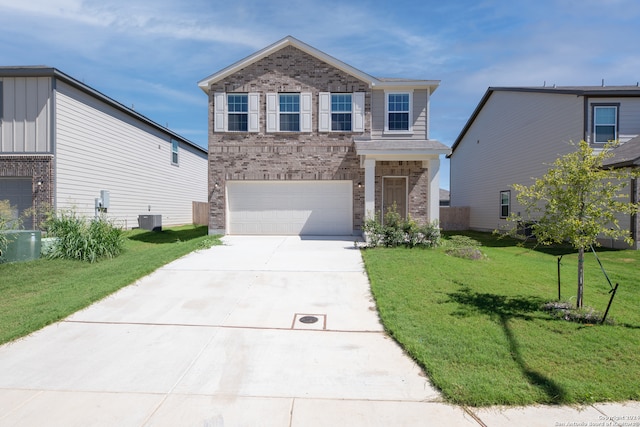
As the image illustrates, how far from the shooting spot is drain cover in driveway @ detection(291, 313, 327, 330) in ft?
17.1

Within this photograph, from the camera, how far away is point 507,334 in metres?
4.66

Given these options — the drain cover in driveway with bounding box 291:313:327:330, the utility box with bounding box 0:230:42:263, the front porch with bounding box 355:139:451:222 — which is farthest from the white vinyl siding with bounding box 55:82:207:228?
the front porch with bounding box 355:139:451:222

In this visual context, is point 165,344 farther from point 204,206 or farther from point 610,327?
point 204,206

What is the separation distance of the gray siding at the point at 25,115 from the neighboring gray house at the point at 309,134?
5.95 meters

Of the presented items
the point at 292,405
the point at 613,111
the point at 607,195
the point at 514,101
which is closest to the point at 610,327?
the point at 607,195

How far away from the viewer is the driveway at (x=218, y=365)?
320cm

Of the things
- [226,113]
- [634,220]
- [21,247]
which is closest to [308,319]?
[21,247]

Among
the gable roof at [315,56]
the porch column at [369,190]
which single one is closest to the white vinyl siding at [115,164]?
the gable roof at [315,56]

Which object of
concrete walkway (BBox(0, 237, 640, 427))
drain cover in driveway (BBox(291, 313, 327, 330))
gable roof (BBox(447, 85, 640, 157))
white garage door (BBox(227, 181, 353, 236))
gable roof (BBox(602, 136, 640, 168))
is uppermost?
gable roof (BBox(447, 85, 640, 157))

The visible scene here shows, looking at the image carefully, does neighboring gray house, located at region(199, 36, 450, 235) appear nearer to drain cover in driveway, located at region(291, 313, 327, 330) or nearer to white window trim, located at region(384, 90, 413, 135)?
white window trim, located at region(384, 90, 413, 135)

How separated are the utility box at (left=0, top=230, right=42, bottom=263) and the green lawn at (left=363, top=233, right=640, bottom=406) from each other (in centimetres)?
889

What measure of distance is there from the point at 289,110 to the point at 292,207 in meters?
4.05

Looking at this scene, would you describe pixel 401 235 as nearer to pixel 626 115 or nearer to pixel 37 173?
pixel 626 115

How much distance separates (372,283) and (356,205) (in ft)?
24.6
